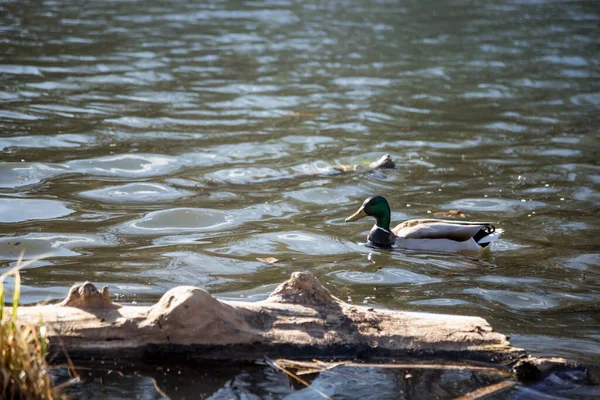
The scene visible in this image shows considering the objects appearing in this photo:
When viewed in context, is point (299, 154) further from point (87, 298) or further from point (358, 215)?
point (87, 298)

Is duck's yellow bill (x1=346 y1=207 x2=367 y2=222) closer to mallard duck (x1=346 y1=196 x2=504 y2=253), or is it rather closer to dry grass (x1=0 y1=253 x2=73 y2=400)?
mallard duck (x1=346 y1=196 x2=504 y2=253)

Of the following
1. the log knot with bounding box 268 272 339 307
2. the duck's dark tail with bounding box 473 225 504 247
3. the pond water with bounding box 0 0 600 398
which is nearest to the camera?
the log knot with bounding box 268 272 339 307

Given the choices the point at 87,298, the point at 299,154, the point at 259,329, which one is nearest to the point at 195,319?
the point at 259,329

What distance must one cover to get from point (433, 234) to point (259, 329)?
295 centimetres

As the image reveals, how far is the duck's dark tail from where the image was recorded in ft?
23.1

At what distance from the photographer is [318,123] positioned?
11477mm

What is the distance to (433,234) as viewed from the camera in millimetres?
6961

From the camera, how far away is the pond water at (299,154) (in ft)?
20.1

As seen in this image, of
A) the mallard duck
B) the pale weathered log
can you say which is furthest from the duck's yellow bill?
the pale weathered log

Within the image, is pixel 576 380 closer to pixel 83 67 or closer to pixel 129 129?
pixel 129 129

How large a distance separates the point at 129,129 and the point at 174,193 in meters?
2.69

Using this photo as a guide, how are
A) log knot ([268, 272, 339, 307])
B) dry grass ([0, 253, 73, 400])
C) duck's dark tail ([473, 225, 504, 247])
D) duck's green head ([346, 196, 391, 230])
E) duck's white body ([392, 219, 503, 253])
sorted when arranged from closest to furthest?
dry grass ([0, 253, 73, 400])
log knot ([268, 272, 339, 307])
duck's white body ([392, 219, 503, 253])
duck's dark tail ([473, 225, 504, 247])
duck's green head ([346, 196, 391, 230])

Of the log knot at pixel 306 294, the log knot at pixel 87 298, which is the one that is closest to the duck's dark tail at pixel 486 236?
the log knot at pixel 306 294

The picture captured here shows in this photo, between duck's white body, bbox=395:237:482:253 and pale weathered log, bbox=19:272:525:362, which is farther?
duck's white body, bbox=395:237:482:253
